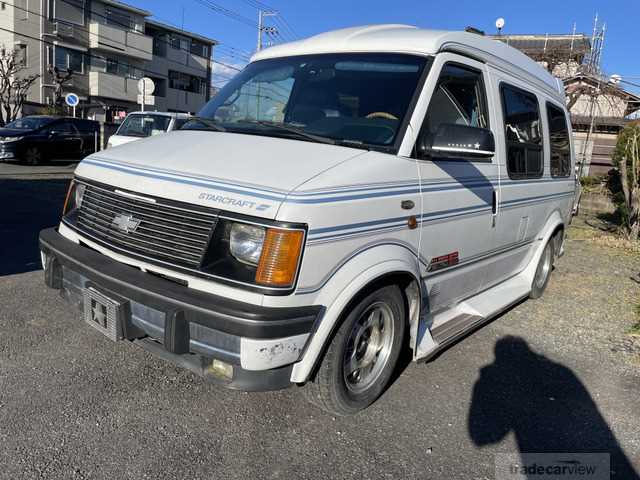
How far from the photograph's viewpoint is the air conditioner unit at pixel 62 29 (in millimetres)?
33031

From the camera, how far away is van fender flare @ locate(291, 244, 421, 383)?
268 centimetres

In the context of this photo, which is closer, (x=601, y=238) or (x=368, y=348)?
(x=368, y=348)

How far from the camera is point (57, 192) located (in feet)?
35.9

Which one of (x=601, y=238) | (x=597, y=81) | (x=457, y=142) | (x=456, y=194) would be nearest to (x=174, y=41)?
(x=597, y=81)

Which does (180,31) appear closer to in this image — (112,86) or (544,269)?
(112,86)

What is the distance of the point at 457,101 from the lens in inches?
148

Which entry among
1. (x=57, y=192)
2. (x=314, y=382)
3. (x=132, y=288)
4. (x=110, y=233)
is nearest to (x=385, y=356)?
(x=314, y=382)

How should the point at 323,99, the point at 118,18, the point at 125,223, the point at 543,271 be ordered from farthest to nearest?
the point at 118,18 < the point at 543,271 < the point at 323,99 < the point at 125,223

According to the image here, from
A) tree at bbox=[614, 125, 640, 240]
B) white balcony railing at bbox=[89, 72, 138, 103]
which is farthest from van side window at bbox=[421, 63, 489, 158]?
white balcony railing at bbox=[89, 72, 138, 103]

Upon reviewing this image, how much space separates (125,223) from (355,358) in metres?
1.56

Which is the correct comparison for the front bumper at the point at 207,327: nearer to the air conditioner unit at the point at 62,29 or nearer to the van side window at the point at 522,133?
the van side window at the point at 522,133

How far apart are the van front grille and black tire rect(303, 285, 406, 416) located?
2.92 feet

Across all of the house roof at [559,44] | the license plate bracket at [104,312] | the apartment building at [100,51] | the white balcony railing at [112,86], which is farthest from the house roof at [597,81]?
the white balcony railing at [112,86]

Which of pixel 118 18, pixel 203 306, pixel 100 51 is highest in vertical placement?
pixel 118 18
